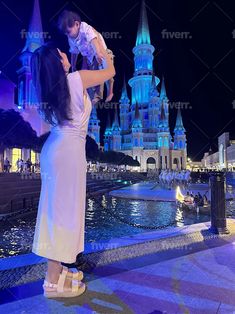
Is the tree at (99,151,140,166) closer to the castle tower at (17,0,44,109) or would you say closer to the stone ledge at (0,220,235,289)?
the castle tower at (17,0,44,109)

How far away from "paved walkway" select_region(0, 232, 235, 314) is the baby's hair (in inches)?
93.5

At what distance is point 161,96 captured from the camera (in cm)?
10138

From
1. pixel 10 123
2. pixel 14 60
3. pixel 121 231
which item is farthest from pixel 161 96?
pixel 121 231

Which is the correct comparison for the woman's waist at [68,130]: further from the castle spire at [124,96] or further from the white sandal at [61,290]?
the castle spire at [124,96]

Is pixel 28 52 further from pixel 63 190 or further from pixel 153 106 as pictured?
pixel 63 190

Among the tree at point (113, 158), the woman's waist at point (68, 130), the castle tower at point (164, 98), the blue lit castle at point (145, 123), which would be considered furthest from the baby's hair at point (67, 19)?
the castle tower at point (164, 98)

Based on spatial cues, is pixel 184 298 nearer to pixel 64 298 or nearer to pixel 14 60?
pixel 64 298

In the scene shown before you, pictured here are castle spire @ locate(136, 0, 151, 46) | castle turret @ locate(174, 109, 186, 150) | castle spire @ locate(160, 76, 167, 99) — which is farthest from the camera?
Answer: castle turret @ locate(174, 109, 186, 150)

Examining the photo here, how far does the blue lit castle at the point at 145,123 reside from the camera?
317 ft

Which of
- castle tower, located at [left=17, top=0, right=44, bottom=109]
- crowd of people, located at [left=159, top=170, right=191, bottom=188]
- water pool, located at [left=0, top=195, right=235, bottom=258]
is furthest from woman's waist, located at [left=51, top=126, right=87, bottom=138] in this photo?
castle tower, located at [left=17, top=0, right=44, bottom=109]

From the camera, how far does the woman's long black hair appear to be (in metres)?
2.57

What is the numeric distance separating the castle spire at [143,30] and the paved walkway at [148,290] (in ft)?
340

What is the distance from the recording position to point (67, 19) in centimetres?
265

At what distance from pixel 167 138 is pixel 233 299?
313 ft
